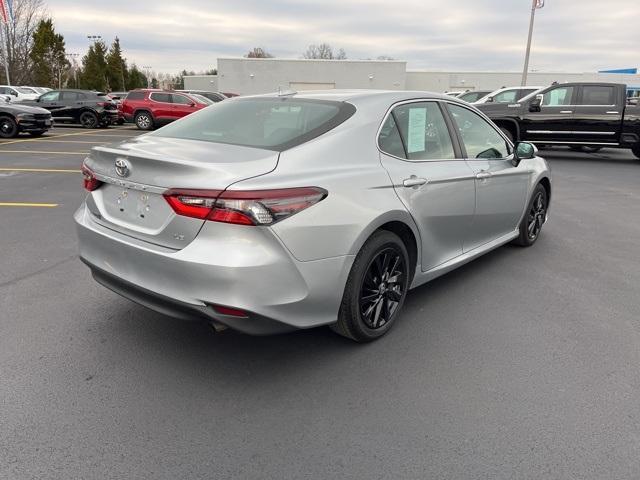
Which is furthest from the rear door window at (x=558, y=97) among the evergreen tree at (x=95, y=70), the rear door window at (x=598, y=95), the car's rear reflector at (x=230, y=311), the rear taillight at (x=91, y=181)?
the evergreen tree at (x=95, y=70)

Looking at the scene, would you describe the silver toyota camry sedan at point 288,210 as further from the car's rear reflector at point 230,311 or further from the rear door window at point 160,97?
the rear door window at point 160,97

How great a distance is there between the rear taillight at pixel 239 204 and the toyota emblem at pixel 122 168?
375 mm

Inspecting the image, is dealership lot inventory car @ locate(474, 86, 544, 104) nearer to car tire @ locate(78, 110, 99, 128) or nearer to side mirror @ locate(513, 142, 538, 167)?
side mirror @ locate(513, 142, 538, 167)

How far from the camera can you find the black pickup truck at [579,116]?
12.6 m

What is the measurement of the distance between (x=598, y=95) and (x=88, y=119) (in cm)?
1999

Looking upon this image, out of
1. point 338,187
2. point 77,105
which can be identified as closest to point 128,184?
point 338,187

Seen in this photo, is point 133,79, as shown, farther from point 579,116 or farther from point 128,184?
point 128,184

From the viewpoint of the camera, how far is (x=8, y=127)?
51.8 feet

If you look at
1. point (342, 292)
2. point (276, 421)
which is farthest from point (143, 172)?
point (276, 421)

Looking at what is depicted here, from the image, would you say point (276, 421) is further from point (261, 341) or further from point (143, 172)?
point (143, 172)

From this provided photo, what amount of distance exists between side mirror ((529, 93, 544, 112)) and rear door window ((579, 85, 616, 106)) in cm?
97

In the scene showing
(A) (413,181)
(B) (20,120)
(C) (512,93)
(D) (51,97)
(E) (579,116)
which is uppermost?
(C) (512,93)

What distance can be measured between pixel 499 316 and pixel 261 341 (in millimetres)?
1786

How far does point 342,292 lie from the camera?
2844mm
